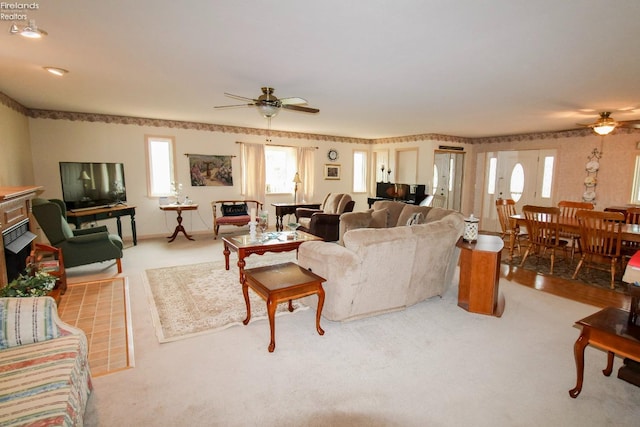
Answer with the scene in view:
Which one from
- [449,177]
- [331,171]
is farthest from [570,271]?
[331,171]

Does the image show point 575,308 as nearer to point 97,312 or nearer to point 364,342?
point 364,342

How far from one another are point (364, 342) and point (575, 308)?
2.56 metres

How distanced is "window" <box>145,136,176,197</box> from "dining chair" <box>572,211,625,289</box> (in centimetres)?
731

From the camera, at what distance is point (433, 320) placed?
10.3 ft

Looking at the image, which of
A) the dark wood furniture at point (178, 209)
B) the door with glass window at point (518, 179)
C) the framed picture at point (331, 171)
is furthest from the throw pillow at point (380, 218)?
the door with glass window at point (518, 179)

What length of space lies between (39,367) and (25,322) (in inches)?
15.8

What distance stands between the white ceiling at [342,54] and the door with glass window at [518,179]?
8.18ft

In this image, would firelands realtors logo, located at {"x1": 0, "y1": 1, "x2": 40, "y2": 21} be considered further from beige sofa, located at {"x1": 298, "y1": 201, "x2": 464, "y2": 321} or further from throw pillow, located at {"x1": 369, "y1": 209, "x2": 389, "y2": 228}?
throw pillow, located at {"x1": 369, "y1": 209, "x2": 389, "y2": 228}

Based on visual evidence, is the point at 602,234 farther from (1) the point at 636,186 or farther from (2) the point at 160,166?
(2) the point at 160,166

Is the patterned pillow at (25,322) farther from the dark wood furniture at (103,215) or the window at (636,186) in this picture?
the window at (636,186)

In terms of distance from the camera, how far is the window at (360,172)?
969 centimetres

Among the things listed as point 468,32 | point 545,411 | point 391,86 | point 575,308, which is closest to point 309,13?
point 468,32

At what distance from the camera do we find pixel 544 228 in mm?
4828

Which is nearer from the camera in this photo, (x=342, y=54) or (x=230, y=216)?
(x=342, y=54)
